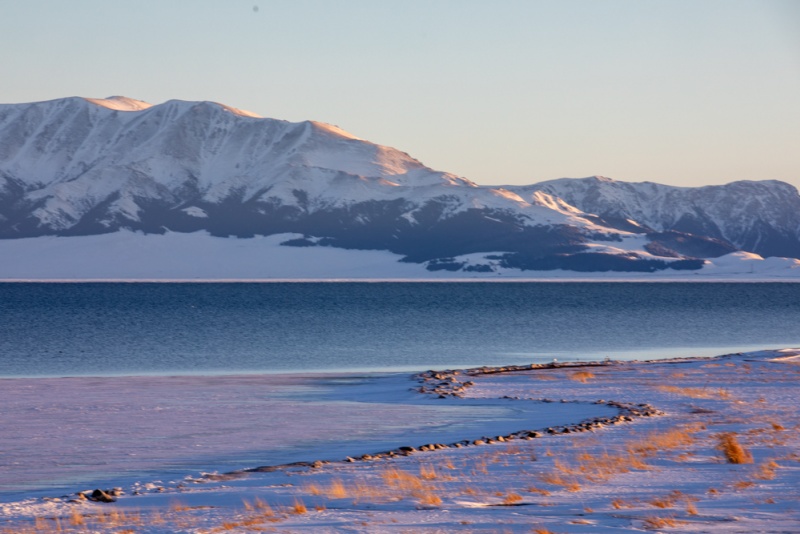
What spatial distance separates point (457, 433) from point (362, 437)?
7.78ft

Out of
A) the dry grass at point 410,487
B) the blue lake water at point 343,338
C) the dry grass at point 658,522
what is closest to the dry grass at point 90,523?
the dry grass at point 410,487

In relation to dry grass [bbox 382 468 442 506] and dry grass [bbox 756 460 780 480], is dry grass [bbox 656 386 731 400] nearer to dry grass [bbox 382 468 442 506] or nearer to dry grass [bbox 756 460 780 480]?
dry grass [bbox 756 460 780 480]

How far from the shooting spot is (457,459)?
24.6m

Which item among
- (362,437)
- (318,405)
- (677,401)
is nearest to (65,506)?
(362,437)

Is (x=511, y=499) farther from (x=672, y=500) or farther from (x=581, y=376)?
(x=581, y=376)

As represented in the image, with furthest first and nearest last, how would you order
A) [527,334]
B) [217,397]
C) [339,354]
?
[527,334] < [339,354] < [217,397]

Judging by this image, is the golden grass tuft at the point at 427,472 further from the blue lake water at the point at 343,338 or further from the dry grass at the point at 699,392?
the blue lake water at the point at 343,338

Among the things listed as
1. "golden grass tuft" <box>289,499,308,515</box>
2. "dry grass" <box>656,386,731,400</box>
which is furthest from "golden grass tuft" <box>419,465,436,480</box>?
"dry grass" <box>656,386,731,400</box>

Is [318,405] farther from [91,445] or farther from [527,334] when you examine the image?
[527,334]

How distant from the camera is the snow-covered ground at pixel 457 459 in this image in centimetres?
1748

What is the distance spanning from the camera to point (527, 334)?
3782 inches

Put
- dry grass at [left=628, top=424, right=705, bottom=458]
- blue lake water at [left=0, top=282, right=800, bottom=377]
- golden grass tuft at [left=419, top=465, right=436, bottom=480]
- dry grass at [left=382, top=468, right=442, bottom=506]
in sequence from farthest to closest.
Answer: blue lake water at [left=0, top=282, right=800, bottom=377] → dry grass at [left=628, top=424, right=705, bottom=458] → golden grass tuft at [left=419, top=465, right=436, bottom=480] → dry grass at [left=382, top=468, right=442, bottom=506]

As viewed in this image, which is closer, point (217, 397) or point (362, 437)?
point (362, 437)

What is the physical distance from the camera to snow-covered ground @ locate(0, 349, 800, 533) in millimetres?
17484
